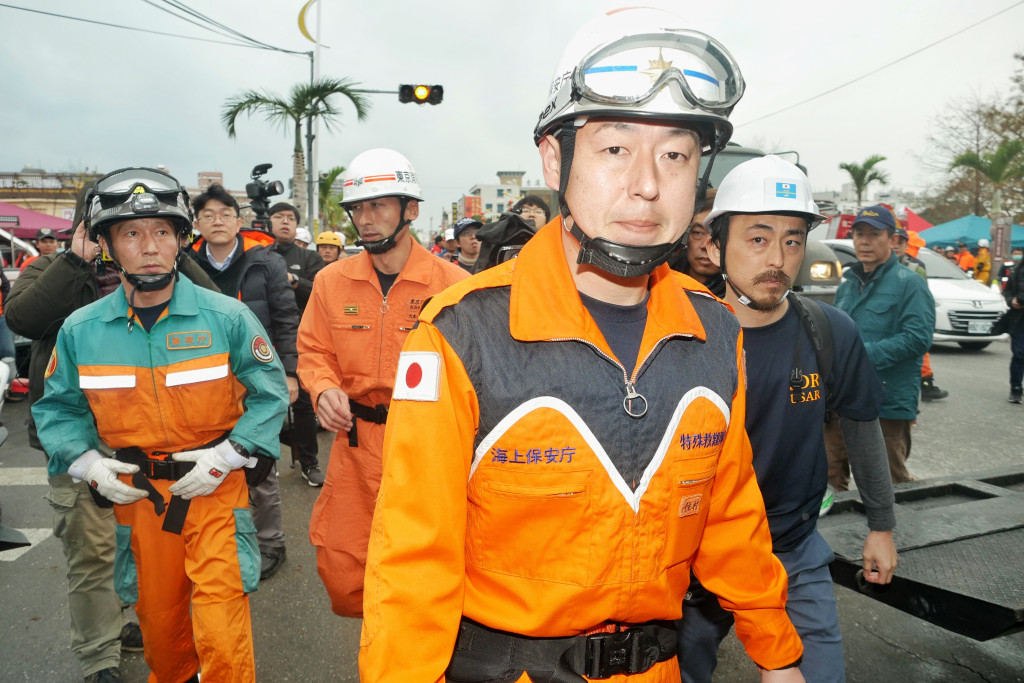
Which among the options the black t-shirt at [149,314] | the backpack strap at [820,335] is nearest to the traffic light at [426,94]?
the black t-shirt at [149,314]

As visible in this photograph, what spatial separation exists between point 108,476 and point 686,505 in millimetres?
2504

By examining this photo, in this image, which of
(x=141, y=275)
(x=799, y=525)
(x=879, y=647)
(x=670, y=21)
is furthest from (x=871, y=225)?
(x=141, y=275)

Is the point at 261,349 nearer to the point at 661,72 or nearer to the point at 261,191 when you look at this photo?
the point at 661,72

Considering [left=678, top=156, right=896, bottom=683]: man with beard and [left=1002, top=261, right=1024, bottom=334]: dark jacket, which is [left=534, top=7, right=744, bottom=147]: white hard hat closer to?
[left=678, top=156, right=896, bottom=683]: man with beard

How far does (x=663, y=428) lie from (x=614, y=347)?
230 mm

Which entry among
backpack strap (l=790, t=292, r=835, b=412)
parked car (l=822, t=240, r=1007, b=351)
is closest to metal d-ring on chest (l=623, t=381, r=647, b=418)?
backpack strap (l=790, t=292, r=835, b=412)

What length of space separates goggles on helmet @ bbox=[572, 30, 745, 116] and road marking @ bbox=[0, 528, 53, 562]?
5222 mm

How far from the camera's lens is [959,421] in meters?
7.96

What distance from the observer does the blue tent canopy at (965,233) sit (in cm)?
2334

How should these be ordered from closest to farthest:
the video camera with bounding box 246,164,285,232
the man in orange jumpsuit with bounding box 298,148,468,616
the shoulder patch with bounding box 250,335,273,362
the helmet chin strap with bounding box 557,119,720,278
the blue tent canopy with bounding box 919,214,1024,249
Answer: the helmet chin strap with bounding box 557,119,720,278 → the shoulder patch with bounding box 250,335,273,362 → the man in orange jumpsuit with bounding box 298,148,468,616 → the video camera with bounding box 246,164,285,232 → the blue tent canopy with bounding box 919,214,1024,249

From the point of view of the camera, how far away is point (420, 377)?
1.31 meters

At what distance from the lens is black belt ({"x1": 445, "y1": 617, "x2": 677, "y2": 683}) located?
4.60ft

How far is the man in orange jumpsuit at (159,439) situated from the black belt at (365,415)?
528 millimetres

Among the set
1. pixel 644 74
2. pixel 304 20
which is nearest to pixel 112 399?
pixel 644 74
